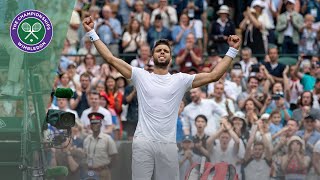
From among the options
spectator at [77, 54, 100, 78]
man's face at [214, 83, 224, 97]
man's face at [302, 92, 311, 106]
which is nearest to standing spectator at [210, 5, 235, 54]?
spectator at [77, 54, 100, 78]

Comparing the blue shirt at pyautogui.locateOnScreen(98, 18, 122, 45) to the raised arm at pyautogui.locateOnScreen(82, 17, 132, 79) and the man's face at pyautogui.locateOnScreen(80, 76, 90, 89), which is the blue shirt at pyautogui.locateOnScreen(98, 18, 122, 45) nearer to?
the man's face at pyautogui.locateOnScreen(80, 76, 90, 89)

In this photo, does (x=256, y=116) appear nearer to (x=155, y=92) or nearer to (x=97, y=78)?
(x=97, y=78)

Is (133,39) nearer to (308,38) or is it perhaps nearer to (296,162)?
(308,38)

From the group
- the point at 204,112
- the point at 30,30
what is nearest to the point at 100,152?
the point at 204,112

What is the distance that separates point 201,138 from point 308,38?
6845mm

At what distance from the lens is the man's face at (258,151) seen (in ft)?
47.4

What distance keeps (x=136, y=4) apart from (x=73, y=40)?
4.83ft

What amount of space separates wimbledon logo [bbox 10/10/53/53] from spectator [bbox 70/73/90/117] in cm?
680

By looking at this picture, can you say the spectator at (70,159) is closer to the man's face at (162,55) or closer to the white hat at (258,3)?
the man's face at (162,55)

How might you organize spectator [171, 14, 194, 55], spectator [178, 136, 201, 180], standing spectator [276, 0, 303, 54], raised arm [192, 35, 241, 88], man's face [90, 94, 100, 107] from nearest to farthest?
1. raised arm [192, 35, 241, 88]
2. spectator [178, 136, 201, 180]
3. man's face [90, 94, 100, 107]
4. spectator [171, 14, 194, 55]
5. standing spectator [276, 0, 303, 54]

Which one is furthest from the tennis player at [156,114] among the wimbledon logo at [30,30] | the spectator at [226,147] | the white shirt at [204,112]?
the white shirt at [204,112]

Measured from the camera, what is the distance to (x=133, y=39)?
20.9 meters

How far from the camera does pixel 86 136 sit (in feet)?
48.7

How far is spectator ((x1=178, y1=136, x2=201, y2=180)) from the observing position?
44.4ft
